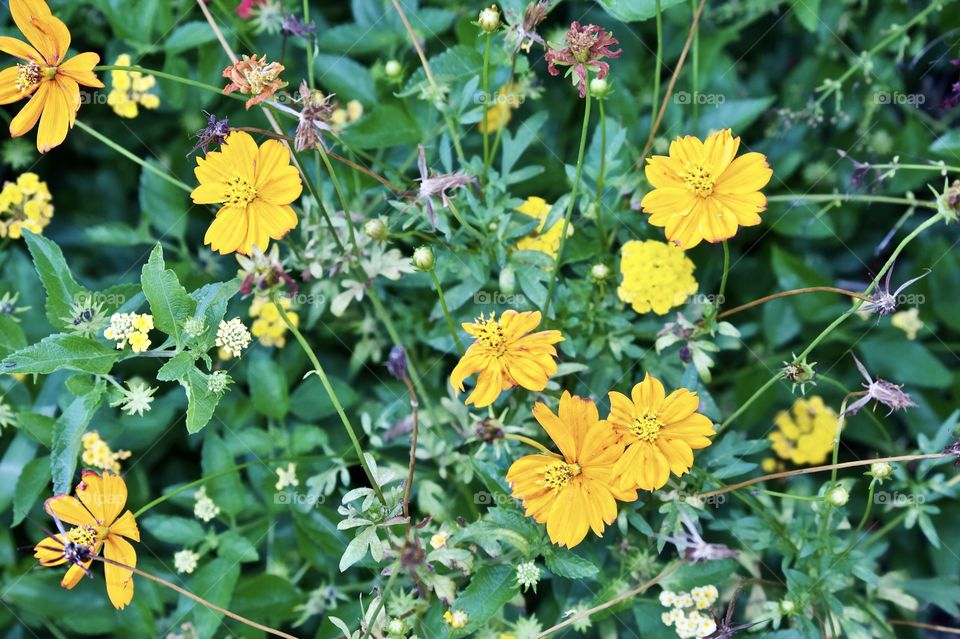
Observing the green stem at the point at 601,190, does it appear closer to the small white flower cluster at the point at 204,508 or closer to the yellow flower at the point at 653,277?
the yellow flower at the point at 653,277

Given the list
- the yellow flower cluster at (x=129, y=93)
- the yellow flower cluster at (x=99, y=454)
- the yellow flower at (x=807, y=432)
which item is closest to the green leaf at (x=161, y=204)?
the yellow flower cluster at (x=129, y=93)

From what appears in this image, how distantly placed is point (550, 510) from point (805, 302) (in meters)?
1.08

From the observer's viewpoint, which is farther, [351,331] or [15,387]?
[351,331]

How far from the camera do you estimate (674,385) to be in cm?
195

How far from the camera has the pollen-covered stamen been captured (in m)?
1.63

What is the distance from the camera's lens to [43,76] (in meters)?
1.65

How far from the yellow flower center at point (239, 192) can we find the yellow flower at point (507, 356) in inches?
18.8

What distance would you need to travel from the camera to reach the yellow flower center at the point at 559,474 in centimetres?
155

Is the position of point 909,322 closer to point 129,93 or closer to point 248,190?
point 248,190

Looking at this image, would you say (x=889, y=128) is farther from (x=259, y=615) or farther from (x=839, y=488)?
(x=259, y=615)

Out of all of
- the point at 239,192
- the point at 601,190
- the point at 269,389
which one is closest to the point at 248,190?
the point at 239,192

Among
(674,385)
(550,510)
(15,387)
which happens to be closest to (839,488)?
(674,385)

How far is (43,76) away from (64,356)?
0.53 meters

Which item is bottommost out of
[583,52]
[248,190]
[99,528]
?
[99,528]
